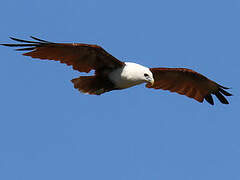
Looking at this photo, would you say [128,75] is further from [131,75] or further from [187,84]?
[187,84]

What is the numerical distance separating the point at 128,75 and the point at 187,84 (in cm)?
241

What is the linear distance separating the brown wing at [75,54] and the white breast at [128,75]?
0.14 metres

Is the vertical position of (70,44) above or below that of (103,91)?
above

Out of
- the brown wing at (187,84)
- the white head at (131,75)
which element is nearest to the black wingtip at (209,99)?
the brown wing at (187,84)

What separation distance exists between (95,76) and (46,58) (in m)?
1.18

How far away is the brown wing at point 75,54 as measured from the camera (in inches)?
442

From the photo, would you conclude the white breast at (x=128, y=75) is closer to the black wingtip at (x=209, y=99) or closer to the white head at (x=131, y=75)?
the white head at (x=131, y=75)

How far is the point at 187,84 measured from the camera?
13664 mm

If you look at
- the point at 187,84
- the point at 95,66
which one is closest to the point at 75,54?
the point at 95,66

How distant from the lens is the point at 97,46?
11.3 meters

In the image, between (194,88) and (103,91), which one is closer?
(103,91)

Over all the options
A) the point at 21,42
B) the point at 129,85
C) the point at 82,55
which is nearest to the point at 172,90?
the point at 129,85

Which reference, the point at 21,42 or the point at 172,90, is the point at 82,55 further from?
the point at 172,90

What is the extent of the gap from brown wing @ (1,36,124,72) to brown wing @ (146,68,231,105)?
1458 mm
